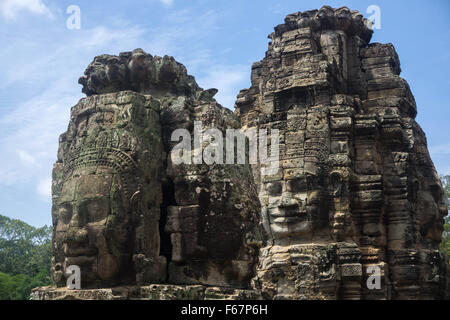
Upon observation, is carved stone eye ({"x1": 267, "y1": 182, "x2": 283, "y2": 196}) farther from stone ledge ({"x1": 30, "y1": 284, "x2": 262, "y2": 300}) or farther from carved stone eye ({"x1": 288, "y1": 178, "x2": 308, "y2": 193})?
stone ledge ({"x1": 30, "y1": 284, "x2": 262, "y2": 300})

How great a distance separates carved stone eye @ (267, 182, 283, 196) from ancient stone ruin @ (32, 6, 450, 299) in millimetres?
28

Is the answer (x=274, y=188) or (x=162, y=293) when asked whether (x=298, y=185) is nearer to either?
(x=274, y=188)

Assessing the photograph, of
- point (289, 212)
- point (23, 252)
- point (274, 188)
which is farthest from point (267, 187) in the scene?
point (23, 252)

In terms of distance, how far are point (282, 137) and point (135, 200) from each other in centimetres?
998

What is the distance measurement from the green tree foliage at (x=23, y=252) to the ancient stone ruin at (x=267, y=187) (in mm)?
14677

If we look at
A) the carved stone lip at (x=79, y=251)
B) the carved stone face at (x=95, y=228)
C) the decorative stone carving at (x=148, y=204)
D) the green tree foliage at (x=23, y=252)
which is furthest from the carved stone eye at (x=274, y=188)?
the green tree foliage at (x=23, y=252)

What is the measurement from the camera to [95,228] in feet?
15.1

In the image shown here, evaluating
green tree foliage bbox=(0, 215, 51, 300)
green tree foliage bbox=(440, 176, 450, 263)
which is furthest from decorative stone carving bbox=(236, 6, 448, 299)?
green tree foliage bbox=(0, 215, 51, 300)

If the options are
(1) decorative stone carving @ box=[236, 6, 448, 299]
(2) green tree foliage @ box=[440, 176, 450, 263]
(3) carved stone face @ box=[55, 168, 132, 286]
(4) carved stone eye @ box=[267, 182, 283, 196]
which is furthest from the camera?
(2) green tree foliage @ box=[440, 176, 450, 263]

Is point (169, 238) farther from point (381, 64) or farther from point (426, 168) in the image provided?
point (381, 64)

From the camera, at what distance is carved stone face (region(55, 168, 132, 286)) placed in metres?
4.57

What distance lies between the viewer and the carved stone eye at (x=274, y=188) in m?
14.0

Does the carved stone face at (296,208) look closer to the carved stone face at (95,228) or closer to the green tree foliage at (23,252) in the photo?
the carved stone face at (95,228)

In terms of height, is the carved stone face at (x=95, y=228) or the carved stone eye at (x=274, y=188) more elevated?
the carved stone eye at (x=274, y=188)
